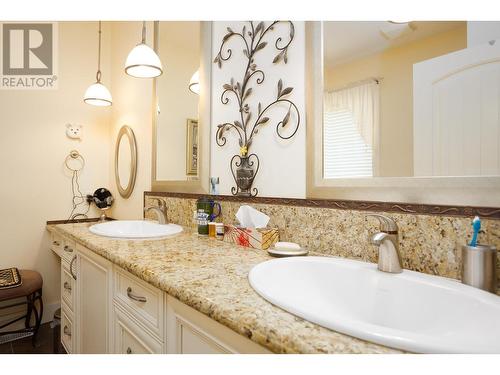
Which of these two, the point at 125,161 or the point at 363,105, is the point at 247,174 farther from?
the point at 125,161

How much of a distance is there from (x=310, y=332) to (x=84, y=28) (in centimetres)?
291

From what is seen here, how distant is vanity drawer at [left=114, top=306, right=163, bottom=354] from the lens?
837 mm

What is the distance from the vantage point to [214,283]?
27.7 inches

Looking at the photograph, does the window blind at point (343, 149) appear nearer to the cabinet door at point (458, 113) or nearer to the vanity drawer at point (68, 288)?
the cabinet door at point (458, 113)

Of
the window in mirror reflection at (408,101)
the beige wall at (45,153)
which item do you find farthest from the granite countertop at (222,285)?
the beige wall at (45,153)

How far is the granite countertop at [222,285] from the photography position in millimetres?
451

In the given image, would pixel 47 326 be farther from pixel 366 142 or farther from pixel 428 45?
pixel 428 45

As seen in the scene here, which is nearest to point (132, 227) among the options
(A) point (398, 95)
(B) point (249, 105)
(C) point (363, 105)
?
(B) point (249, 105)

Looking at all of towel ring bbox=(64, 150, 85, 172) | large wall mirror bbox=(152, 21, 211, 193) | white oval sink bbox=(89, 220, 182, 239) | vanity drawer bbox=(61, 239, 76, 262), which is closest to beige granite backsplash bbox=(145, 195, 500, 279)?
large wall mirror bbox=(152, 21, 211, 193)

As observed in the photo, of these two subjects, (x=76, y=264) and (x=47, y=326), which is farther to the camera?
(x=47, y=326)

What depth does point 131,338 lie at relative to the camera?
3.13ft

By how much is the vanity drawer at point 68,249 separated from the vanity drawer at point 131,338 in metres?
0.66
